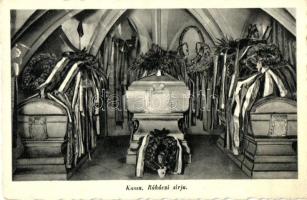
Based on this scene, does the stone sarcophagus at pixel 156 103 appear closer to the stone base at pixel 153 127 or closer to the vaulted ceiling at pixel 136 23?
the stone base at pixel 153 127

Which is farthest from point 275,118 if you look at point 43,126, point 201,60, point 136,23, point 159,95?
point 43,126

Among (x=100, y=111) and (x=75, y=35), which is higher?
(x=75, y=35)

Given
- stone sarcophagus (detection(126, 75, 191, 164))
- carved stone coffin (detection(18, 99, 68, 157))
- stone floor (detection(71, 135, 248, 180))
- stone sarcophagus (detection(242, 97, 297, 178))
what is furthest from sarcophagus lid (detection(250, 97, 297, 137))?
carved stone coffin (detection(18, 99, 68, 157))

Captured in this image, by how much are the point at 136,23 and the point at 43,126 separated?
60 cm

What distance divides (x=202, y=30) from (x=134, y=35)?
30cm

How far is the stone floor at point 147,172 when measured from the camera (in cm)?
160

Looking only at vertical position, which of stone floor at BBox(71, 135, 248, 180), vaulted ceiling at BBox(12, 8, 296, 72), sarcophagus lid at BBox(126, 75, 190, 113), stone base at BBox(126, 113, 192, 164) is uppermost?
vaulted ceiling at BBox(12, 8, 296, 72)

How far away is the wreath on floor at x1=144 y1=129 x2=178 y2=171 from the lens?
1.59 meters

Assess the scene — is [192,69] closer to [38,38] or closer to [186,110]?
[186,110]

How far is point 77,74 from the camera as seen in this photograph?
64.6 inches

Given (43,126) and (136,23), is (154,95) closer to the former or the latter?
(136,23)

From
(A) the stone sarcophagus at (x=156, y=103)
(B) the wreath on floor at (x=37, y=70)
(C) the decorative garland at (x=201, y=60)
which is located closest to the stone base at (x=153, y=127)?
(A) the stone sarcophagus at (x=156, y=103)

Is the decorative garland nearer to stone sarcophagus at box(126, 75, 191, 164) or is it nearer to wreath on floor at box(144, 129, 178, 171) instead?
stone sarcophagus at box(126, 75, 191, 164)

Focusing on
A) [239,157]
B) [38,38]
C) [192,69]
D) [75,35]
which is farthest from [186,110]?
[38,38]
